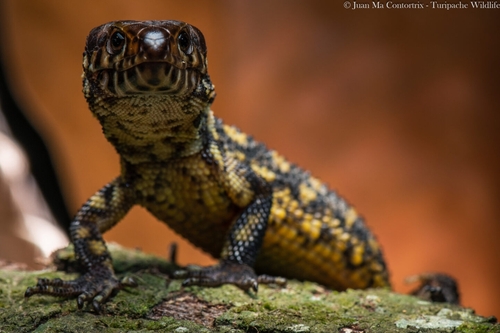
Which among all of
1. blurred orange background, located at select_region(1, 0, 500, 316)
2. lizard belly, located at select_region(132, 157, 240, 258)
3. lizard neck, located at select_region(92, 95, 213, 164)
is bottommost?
lizard belly, located at select_region(132, 157, 240, 258)

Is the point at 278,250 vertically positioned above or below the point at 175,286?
above

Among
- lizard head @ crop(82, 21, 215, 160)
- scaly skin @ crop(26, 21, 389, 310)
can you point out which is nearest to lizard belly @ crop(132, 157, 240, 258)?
scaly skin @ crop(26, 21, 389, 310)

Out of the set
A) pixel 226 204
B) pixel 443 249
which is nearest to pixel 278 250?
pixel 226 204

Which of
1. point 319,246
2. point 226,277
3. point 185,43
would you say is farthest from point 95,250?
point 319,246

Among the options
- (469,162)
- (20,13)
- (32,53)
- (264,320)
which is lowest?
(264,320)

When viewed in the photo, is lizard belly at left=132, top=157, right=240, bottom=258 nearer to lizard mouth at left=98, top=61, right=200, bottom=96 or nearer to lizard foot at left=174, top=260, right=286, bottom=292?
lizard foot at left=174, top=260, right=286, bottom=292

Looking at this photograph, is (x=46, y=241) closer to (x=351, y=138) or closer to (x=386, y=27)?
(x=351, y=138)
